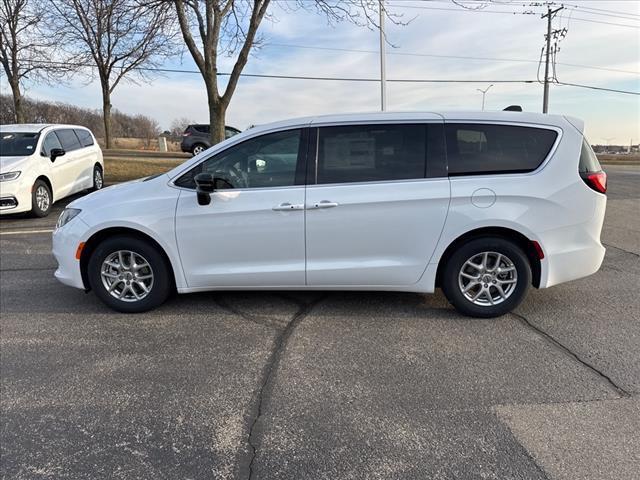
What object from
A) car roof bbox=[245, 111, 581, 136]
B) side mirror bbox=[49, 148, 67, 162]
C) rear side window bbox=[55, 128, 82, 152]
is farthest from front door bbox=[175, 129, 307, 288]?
rear side window bbox=[55, 128, 82, 152]

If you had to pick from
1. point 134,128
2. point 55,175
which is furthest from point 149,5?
point 134,128

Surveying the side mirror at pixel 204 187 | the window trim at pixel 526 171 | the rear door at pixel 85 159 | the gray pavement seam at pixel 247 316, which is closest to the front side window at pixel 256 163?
the side mirror at pixel 204 187

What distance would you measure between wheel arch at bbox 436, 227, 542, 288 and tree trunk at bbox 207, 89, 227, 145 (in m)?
9.48

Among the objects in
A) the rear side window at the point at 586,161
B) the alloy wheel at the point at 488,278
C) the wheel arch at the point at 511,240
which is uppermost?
the rear side window at the point at 586,161

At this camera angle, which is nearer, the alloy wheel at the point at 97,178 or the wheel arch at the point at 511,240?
the wheel arch at the point at 511,240

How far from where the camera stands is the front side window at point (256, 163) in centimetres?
407

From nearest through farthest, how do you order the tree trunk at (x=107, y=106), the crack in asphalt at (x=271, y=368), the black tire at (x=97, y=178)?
1. the crack in asphalt at (x=271, y=368)
2. the black tire at (x=97, y=178)
3. the tree trunk at (x=107, y=106)

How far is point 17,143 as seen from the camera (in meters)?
9.24

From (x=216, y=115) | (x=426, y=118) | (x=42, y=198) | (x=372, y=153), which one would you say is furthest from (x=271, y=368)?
(x=216, y=115)

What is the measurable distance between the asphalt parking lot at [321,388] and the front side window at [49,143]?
18.4 feet

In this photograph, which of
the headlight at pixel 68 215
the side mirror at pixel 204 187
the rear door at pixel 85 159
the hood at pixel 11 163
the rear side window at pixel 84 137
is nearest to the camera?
the side mirror at pixel 204 187

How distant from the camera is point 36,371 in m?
3.30

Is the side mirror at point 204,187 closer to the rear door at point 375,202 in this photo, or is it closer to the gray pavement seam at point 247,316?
the rear door at point 375,202

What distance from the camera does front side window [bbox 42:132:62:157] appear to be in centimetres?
934
